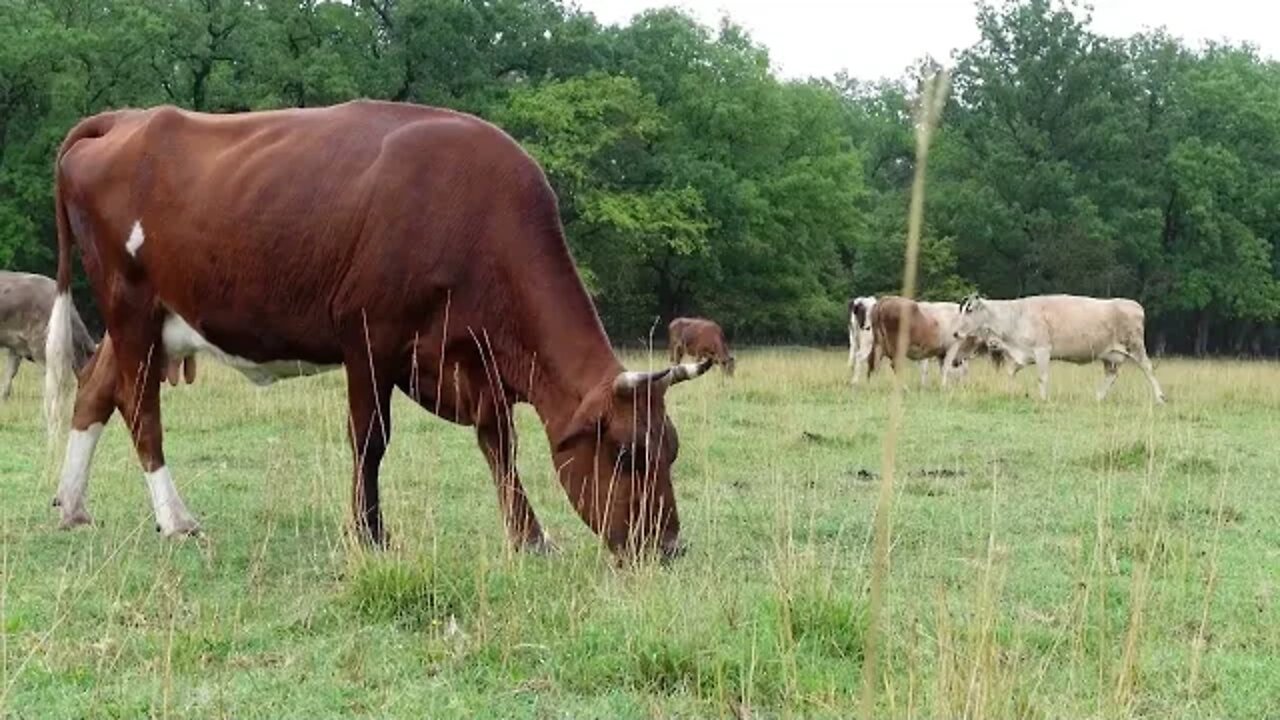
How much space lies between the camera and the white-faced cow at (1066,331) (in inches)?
843

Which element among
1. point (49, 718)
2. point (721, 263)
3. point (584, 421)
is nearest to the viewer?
point (49, 718)

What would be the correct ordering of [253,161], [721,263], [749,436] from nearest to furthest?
1. [253,161]
2. [749,436]
3. [721,263]

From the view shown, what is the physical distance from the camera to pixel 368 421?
614cm

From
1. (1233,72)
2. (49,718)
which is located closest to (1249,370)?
(49,718)

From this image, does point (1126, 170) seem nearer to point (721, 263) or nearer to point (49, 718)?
point (721, 263)

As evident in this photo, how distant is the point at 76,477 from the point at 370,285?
2025 millimetres

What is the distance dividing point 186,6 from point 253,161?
36146mm

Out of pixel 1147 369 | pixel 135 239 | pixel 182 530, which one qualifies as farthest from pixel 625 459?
pixel 1147 369

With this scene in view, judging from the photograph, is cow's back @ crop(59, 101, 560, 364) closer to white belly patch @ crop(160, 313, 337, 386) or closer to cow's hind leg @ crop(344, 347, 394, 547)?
white belly patch @ crop(160, 313, 337, 386)

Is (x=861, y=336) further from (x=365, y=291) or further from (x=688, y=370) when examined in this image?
(x=688, y=370)

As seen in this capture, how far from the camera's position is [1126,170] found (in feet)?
165

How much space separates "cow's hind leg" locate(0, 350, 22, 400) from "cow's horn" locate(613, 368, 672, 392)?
1178 cm

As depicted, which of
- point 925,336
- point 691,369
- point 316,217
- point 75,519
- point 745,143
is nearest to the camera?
point 691,369

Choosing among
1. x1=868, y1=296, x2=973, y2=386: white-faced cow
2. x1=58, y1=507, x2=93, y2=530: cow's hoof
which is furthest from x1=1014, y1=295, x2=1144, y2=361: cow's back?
x1=58, y1=507, x2=93, y2=530: cow's hoof
